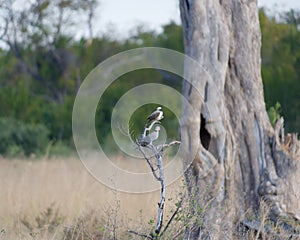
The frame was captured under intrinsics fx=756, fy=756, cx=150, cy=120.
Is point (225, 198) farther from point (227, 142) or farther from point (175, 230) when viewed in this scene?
point (175, 230)

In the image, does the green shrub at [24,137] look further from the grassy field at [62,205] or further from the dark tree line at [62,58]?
the grassy field at [62,205]

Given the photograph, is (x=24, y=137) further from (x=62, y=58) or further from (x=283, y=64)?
(x=62, y=58)

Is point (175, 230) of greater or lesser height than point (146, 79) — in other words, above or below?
below

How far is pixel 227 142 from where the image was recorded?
21.6ft

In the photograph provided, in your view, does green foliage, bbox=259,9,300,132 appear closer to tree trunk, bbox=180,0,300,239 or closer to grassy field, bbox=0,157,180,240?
grassy field, bbox=0,157,180,240

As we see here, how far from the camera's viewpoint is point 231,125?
21.9 feet

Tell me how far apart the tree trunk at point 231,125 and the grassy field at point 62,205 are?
0.47 meters

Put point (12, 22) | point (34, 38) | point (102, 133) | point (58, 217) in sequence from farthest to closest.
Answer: point (34, 38) < point (12, 22) < point (102, 133) < point (58, 217)

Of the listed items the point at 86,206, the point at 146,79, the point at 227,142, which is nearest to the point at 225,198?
the point at 227,142

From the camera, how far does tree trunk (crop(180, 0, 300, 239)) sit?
21.2ft

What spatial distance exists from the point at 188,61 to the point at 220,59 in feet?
0.91

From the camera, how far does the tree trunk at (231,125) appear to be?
21.2 ft

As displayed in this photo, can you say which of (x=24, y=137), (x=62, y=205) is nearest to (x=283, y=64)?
(x=24, y=137)

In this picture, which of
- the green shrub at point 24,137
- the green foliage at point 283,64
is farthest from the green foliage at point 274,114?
the green shrub at point 24,137
